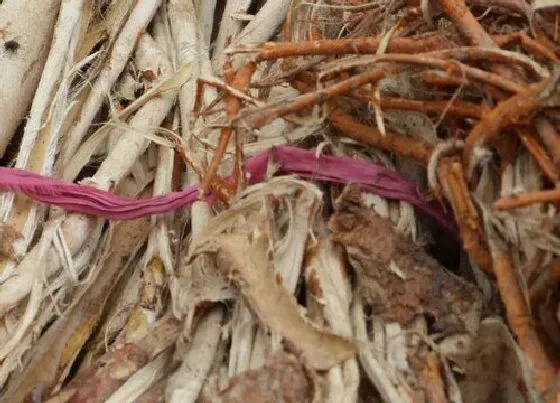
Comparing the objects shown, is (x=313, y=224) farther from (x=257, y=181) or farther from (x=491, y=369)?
(x=491, y=369)

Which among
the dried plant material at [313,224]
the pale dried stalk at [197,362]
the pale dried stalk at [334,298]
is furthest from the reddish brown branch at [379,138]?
the pale dried stalk at [197,362]

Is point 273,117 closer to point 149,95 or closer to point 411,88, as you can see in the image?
point 411,88

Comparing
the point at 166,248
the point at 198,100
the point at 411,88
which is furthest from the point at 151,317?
the point at 411,88

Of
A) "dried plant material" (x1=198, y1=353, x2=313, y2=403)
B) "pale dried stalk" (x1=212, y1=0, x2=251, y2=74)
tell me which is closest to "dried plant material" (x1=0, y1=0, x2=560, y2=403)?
"dried plant material" (x1=198, y1=353, x2=313, y2=403)

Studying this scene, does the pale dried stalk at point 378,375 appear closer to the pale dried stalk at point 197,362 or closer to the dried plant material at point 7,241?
the pale dried stalk at point 197,362

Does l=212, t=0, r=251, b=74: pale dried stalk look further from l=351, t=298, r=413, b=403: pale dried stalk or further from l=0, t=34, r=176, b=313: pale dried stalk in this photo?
l=351, t=298, r=413, b=403: pale dried stalk

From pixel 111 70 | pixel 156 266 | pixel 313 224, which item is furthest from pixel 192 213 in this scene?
pixel 111 70
